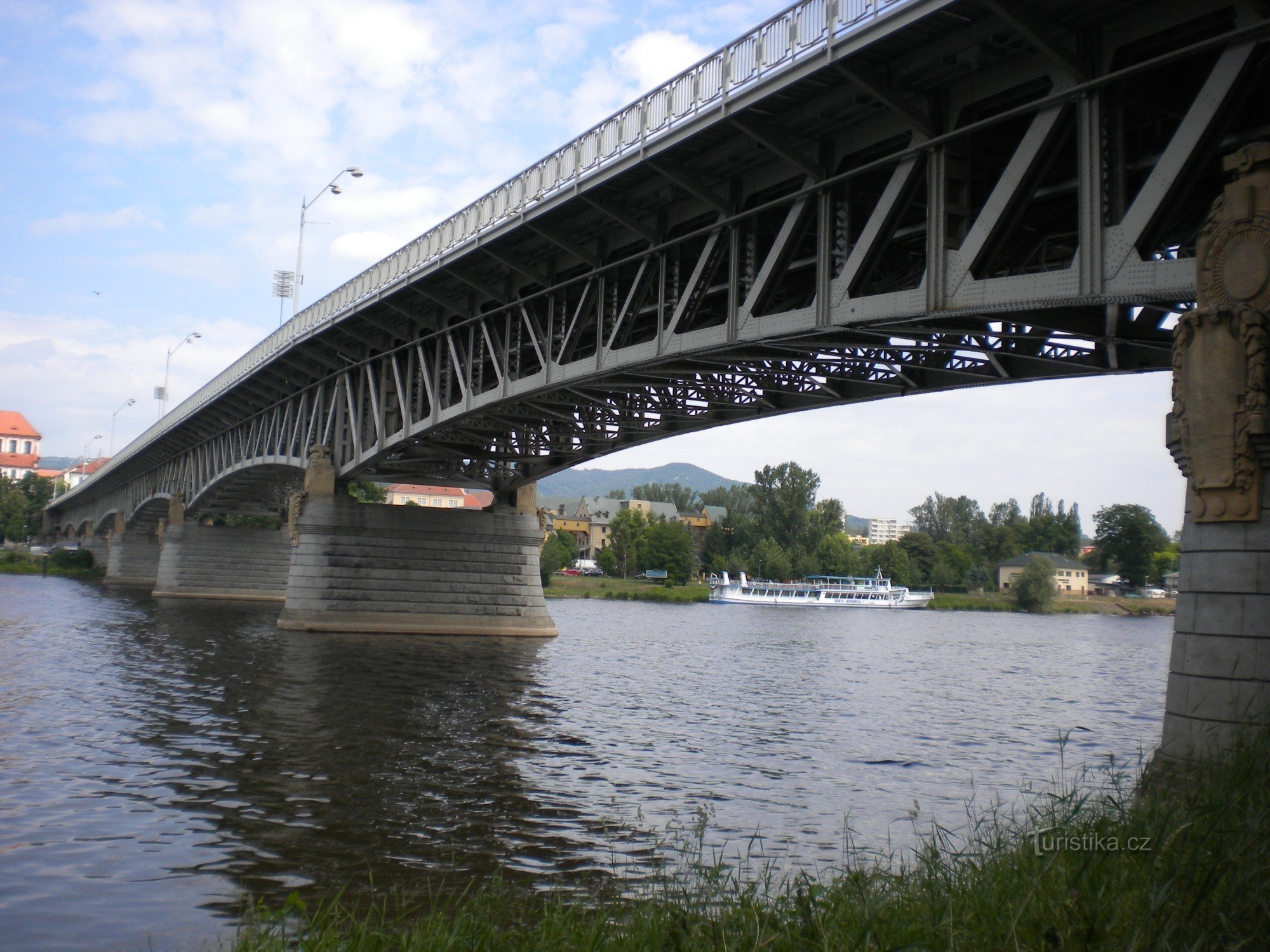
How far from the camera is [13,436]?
194 meters

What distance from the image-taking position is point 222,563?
68.0 meters

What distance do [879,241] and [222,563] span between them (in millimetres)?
60837

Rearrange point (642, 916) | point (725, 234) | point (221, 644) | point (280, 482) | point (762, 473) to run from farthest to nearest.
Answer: point (762, 473)
point (280, 482)
point (221, 644)
point (725, 234)
point (642, 916)

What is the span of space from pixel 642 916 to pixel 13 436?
219811mm

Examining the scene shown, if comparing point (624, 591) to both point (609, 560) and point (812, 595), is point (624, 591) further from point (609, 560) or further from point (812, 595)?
point (609, 560)

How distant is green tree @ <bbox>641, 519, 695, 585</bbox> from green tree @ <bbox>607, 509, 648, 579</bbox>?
313 cm

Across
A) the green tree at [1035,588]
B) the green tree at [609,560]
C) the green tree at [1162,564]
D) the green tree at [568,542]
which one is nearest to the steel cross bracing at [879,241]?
the green tree at [1035,588]

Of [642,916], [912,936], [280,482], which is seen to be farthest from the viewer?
[280,482]

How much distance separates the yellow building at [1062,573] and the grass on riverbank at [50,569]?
9542 cm

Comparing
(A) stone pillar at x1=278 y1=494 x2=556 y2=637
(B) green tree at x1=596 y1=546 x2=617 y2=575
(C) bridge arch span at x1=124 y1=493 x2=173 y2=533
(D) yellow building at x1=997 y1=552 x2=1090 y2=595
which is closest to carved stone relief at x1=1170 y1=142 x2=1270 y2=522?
(A) stone pillar at x1=278 y1=494 x2=556 y2=637

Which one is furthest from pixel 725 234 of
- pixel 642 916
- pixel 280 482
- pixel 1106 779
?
pixel 280 482

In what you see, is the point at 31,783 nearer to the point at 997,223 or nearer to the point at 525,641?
the point at 997,223

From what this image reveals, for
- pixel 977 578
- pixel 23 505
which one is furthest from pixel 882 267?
pixel 23 505

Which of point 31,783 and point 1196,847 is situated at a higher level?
point 1196,847
